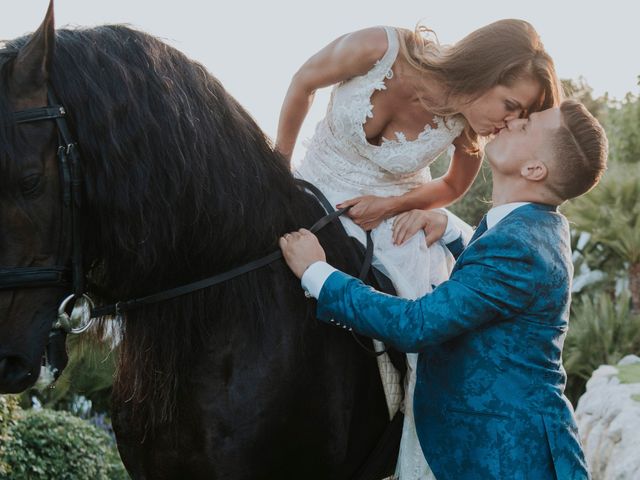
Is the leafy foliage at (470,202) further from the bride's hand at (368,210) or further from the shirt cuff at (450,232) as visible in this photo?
the bride's hand at (368,210)

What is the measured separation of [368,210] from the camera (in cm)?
287

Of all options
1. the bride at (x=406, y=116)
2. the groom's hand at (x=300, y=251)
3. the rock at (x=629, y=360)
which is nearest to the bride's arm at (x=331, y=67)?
the bride at (x=406, y=116)

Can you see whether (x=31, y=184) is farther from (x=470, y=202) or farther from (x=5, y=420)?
(x=470, y=202)

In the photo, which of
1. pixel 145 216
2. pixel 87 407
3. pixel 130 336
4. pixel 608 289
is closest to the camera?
pixel 145 216

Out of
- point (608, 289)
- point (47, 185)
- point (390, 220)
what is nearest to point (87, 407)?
point (390, 220)

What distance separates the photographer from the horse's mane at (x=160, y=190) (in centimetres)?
216

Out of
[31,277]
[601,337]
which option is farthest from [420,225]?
[601,337]

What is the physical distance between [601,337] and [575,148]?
7.71 meters

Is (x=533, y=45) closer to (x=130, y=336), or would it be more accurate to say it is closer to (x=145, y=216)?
(x=145, y=216)

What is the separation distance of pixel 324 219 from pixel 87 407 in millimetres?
6049

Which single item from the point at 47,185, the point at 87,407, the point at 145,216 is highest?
the point at 47,185

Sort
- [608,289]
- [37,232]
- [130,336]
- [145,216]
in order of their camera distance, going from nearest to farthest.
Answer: [37,232]
[145,216]
[130,336]
[608,289]

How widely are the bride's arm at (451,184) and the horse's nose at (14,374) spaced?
1.48 meters

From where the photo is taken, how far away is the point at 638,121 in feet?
42.1
